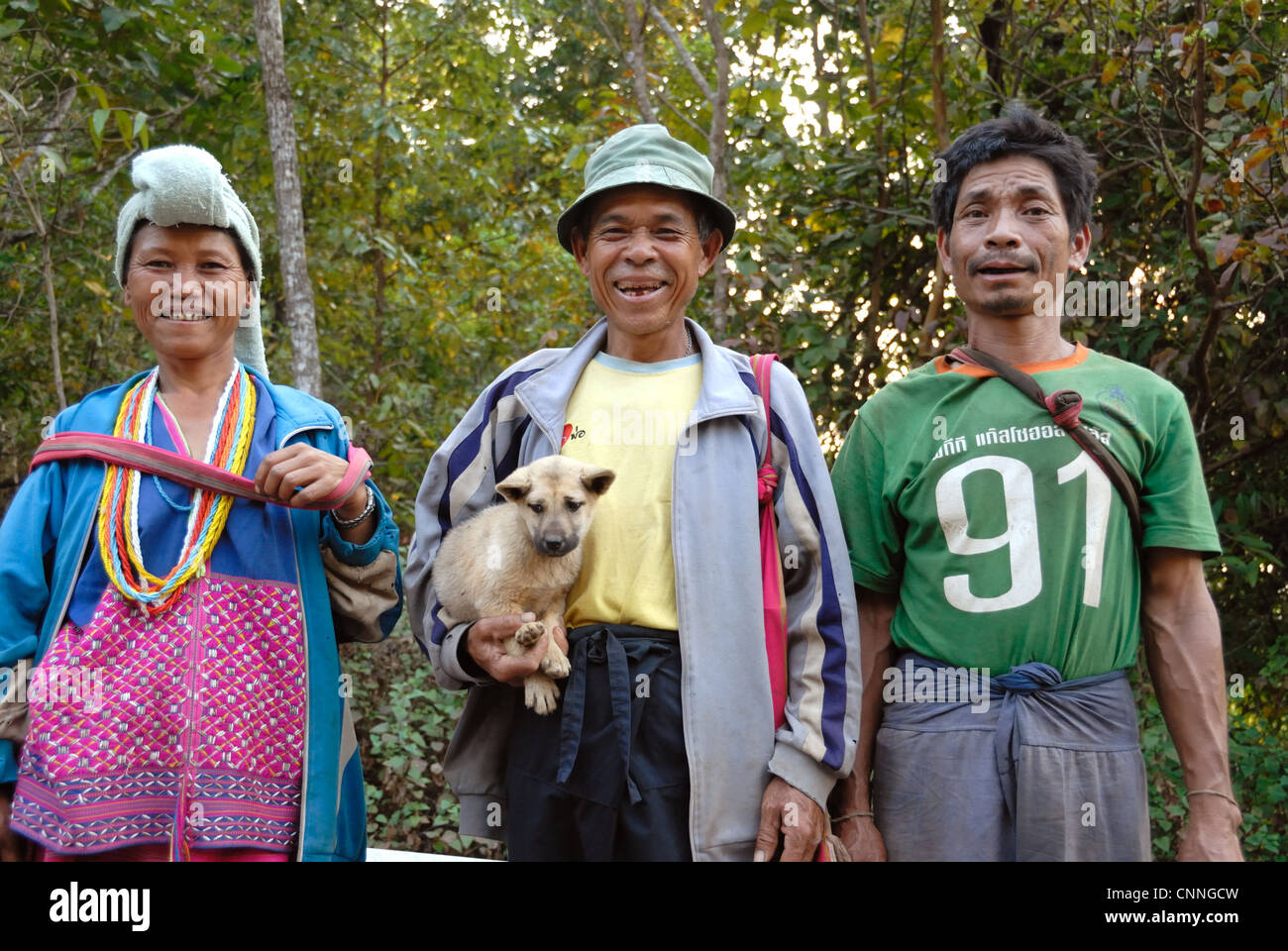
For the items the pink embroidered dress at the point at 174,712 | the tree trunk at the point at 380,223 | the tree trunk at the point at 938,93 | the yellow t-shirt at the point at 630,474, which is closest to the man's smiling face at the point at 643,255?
the yellow t-shirt at the point at 630,474

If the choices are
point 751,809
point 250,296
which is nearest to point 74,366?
point 250,296

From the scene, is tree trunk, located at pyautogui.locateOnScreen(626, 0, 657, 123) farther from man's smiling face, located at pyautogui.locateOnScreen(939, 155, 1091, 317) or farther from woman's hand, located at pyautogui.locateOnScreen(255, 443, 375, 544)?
woman's hand, located at pyautogui.locateOnScreen(255, 443, 375, 544)

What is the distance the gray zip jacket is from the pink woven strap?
0.32 m

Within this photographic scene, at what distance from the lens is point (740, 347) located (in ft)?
20.9

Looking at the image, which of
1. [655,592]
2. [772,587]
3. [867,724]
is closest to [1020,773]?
[867,724]

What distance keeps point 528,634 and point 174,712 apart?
93cm

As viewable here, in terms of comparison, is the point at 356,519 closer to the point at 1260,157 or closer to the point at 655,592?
the point at 655,592

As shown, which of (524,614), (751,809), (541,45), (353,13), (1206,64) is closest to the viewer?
(751,809)

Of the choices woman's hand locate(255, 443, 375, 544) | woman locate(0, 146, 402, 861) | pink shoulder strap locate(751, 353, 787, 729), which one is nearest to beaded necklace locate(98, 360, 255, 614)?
woman locate(0, 146, 402, 861)

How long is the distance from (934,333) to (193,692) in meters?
4.64

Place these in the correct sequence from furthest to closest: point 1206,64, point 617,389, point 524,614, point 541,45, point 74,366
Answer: point 541,45
point 74,366
point 1206,64
point 617,389
point 524,614

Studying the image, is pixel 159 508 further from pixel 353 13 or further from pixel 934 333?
pixel 353 13

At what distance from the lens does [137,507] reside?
2.94 metres

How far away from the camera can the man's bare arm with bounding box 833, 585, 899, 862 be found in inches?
121
